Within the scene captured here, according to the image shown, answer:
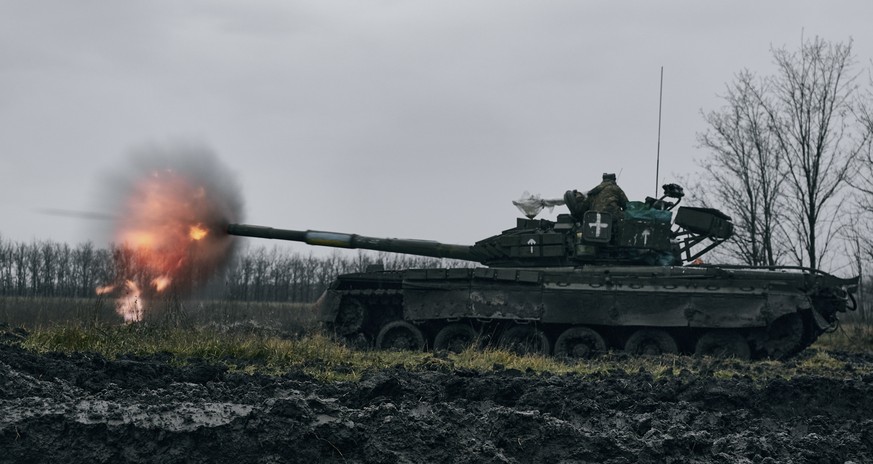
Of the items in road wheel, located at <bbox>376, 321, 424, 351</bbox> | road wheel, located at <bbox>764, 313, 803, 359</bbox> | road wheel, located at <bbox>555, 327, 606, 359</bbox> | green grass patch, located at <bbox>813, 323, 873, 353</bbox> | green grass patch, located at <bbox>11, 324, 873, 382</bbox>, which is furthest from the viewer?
green grass patch, located at <bbox>813, 323, 873, 353</bbox>

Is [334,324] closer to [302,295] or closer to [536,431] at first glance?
[536,431]

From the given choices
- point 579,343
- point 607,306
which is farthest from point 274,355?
point 579,343

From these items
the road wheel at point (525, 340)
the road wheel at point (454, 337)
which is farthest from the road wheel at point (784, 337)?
the road wheel at point (454, 337)

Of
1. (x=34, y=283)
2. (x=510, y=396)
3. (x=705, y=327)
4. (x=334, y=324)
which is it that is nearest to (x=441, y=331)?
(x=334, y=324)

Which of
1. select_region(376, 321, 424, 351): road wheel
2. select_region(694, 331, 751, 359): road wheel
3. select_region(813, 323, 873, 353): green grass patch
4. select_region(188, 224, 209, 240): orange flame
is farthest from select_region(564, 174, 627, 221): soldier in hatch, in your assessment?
select_region(813, 323, 873, 353): green grass patch

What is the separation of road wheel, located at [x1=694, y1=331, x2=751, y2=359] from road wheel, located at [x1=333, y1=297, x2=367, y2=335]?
543 cm

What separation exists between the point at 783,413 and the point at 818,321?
6.02 m

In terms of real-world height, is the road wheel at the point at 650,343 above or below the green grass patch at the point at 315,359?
above

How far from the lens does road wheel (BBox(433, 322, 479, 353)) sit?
16.3 metres

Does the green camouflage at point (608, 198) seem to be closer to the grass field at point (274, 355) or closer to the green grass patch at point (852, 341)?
the grass field at point (274, 355)

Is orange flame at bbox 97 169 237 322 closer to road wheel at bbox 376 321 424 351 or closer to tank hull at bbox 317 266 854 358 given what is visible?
tank hull at bbox 317 266 854 358

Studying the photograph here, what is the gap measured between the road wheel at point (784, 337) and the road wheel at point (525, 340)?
329cm

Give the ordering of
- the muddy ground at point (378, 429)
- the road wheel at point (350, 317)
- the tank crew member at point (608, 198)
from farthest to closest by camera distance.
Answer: the road wheel at point (350, 317), the tank crew member at point (608, 198), the muddy ground at point (378, 429)

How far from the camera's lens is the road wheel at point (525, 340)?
15.7m
